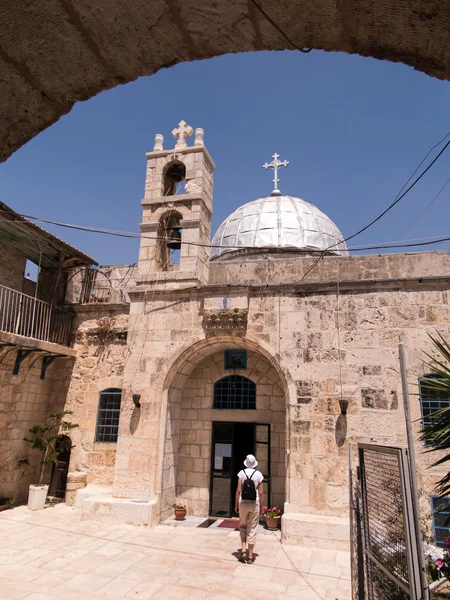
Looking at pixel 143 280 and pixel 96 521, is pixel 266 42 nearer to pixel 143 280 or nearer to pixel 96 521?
pixel 143 280

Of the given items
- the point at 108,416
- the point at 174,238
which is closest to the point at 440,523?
the point at 108,416

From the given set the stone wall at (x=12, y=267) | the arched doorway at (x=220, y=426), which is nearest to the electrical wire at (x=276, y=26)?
the arched doorway at (x=220, y=426)

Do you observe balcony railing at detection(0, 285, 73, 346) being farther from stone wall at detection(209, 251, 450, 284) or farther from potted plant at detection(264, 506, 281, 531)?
potted plant at detection(264, 506, 281, 531)

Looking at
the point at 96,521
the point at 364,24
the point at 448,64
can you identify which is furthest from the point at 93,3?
the point at 96,521

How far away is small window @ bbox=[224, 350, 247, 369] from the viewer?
1087 centimetres

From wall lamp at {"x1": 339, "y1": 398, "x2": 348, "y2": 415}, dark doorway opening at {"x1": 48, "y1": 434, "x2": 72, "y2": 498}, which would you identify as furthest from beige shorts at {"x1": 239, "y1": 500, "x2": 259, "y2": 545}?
dark doorway opening at {"x1": 48, "y1": 434, "x2": 72, "y2": 498}

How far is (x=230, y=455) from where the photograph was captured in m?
10.7

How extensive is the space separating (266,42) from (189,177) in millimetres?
9108

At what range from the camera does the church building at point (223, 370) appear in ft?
28.4

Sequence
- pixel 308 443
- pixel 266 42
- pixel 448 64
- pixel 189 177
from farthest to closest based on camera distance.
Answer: pixel 189 177
pixel 308 443
pixel 266 42
pixel 448 64

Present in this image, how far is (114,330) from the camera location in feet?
39.4

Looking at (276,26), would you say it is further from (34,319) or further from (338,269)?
(34,319)

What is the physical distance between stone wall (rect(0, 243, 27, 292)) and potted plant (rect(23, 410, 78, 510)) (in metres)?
3.65

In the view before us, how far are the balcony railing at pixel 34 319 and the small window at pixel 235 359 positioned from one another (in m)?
4.60
